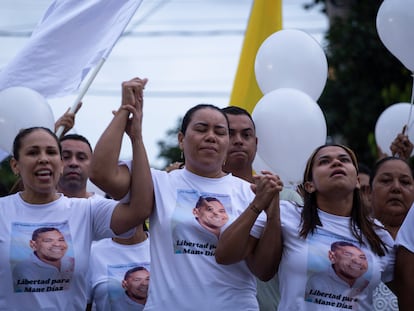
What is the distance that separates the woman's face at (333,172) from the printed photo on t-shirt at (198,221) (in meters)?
0.56

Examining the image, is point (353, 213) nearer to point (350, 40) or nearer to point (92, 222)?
point (92, 222)

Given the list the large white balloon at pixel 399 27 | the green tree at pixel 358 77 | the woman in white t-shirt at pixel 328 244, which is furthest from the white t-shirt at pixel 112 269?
the green tree at pixel 358 77

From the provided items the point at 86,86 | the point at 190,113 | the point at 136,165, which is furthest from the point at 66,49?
the point at 136,165

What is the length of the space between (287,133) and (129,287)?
163cm

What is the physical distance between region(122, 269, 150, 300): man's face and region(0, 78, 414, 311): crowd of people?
0.76 meters

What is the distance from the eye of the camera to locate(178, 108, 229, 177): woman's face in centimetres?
538

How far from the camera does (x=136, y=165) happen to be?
203 inches

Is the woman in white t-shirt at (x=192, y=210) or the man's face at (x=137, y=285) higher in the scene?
the woman in white t-shirt at (x=192, y=210)

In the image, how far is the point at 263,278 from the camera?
17.5 feet

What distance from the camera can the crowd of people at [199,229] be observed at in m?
5.12

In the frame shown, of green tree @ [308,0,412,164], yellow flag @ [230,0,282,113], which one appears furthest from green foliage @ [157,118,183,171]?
yellow flag @ [230,0,282,113]

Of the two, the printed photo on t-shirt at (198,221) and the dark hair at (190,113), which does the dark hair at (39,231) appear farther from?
the dark hair at (190,113)

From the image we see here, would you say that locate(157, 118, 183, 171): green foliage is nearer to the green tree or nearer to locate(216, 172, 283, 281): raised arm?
the green tree

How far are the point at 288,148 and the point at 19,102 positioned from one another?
1.91m
